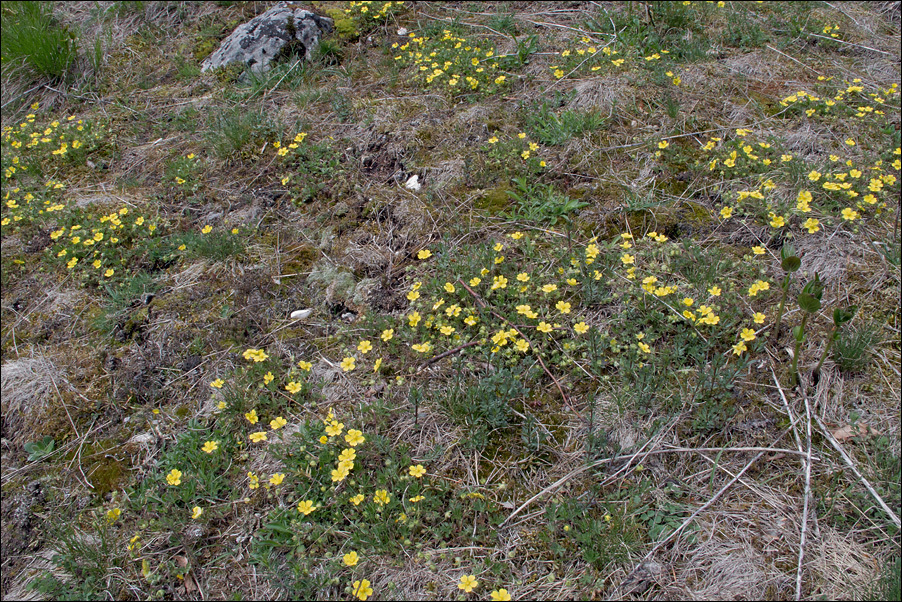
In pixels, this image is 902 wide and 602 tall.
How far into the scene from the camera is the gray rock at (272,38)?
5289 mm

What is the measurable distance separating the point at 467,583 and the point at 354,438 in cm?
84

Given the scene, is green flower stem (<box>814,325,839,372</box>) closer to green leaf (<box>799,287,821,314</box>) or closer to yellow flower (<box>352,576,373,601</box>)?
green leaf (<box>799,287,821,314</box>)

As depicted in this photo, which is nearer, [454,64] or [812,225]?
[812,225]

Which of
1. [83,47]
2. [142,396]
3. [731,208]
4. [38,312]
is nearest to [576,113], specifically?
[731,208]

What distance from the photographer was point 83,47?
5.93 m

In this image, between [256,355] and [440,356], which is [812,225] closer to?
[440,356]

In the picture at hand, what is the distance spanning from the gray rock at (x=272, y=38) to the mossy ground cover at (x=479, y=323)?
388 mm

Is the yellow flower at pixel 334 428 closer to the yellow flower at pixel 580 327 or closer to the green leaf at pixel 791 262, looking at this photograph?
the yellow flower at pixel 580 327

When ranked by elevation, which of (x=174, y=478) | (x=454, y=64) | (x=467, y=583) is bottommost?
(x=467, y=583)

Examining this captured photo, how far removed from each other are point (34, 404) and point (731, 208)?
427cm

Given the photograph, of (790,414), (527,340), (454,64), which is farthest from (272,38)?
(790,414)

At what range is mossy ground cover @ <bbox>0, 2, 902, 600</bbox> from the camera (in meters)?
2.34

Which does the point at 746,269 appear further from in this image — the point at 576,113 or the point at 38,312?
the point at 38,312

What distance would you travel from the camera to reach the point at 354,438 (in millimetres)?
2627
